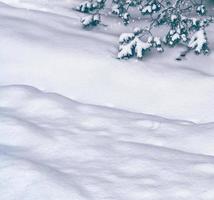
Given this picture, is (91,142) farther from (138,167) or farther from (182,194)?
(182,194)

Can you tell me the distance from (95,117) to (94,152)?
696mm

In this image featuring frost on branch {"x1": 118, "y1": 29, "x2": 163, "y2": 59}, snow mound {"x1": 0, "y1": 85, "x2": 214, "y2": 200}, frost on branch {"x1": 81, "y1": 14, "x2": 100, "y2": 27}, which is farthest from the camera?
frost on branch {"x1": 81, "y1": 14, "x2": 100, "y2": 27}

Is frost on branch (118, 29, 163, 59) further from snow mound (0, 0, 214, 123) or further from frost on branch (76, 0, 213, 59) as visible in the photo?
snow mound (0, 0, 214, 123)

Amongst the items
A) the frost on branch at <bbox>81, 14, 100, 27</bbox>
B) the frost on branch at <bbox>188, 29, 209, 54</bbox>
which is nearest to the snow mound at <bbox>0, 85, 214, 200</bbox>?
the frost on branch at <bbox>188, 29, 209, 54</bbox>

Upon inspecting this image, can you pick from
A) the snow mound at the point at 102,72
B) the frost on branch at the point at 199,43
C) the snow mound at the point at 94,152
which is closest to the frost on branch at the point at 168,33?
the frost on branch at the point at 199,43

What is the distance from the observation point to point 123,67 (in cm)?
498

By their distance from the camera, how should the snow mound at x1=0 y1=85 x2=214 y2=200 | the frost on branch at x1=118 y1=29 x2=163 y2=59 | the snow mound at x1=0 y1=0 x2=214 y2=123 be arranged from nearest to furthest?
the snow mound at x1=0 y1=85 x2=214 y2=200
the snow mound at x1=0 y1=0 x2=214 y2=123
the frost on branch at x1=118 y1=29 x2=163 y2=59

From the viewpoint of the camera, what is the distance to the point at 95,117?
400 centimetres

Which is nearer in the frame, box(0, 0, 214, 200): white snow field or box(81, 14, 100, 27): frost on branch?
box(0, 0, 214, 200): white snow field

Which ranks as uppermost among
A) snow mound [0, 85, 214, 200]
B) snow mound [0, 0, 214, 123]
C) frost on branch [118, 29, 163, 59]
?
frost on branch [118, 29, 163, 59]

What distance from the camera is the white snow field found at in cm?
289

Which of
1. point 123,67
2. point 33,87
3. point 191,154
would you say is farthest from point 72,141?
point 123,67

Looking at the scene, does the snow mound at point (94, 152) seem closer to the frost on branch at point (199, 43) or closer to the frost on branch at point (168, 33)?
the frost on branch at point (168, 33)

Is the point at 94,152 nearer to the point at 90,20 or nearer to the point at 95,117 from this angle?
the point at 95,117
